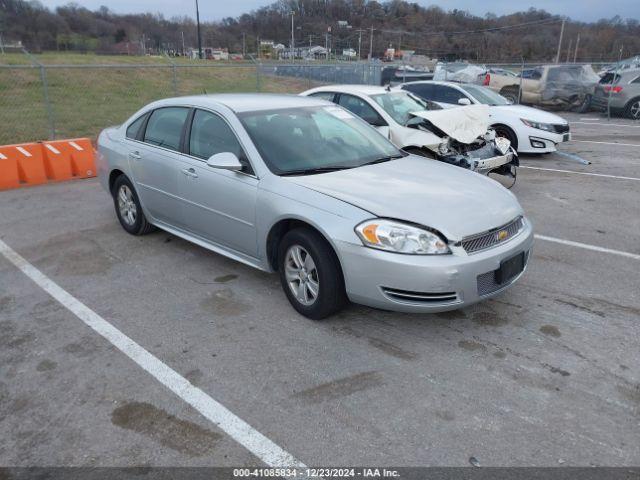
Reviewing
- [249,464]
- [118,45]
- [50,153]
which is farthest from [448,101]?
[118,45]

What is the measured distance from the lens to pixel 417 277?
333 cm

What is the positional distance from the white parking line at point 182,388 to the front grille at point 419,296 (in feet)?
4.06

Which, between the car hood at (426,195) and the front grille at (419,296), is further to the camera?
the car hood at (426,195)

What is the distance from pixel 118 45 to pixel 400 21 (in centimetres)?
3333

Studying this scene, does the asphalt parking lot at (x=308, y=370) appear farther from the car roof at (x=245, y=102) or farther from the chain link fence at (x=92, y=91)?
the chain link fence at (x=92, y=91)

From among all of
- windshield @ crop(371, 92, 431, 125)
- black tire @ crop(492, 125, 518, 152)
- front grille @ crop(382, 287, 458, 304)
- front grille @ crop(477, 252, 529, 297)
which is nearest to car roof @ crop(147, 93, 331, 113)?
front grille @ crop(382, 287, 458, 304)

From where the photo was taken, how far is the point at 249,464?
255cm

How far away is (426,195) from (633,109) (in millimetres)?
16685

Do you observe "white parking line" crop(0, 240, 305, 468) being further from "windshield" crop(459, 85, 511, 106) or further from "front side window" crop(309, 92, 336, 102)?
"windshield" crop(459, 85, 511, 106)

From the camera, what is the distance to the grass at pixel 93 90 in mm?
13367

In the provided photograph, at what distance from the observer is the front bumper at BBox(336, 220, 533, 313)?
3334 mm

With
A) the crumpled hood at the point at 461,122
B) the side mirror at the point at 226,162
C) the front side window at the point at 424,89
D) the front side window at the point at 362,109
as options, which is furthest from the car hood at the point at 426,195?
Answer: the front side window at the point at 424,89

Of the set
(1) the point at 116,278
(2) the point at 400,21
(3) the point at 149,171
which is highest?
(2) the point at 400,21

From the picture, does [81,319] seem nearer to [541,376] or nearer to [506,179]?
[541,376]
